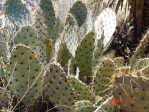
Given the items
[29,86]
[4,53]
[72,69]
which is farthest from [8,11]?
[29,86]

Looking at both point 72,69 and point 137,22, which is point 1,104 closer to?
point 72,69

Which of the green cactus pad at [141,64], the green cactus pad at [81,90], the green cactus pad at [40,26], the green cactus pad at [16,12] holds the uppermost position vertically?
the green cactus pad at [16,12]

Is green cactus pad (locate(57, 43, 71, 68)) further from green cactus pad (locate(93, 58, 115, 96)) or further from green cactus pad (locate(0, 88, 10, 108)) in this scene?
green cactus pad (locate(0, 88, 10, 108))

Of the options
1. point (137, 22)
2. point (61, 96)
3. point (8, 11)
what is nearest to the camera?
point (61, 96)

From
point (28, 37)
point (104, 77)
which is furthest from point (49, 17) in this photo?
point (104, 77)

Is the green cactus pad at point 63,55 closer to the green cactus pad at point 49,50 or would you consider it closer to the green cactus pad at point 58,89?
the green cactus pad at point 49,50

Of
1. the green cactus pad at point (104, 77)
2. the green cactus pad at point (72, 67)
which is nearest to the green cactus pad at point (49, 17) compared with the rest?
the green cactus pad at point (72, 67)

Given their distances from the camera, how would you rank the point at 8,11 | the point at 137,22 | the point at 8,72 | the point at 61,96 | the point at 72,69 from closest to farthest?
1. the point at 61,96
2. the point at 8,72
3. the point at 72,69
4. the point at 8,11
5. the point at 137,22
